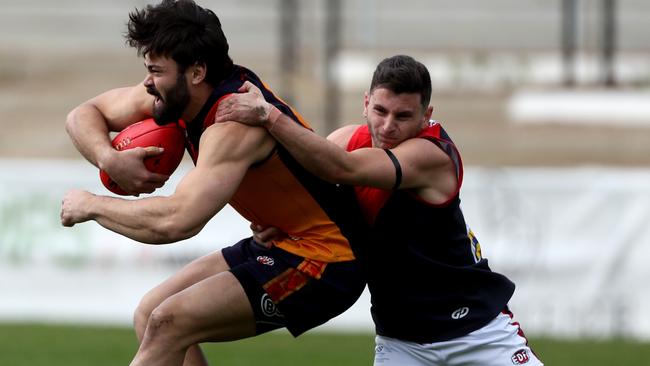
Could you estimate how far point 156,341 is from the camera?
219 inches

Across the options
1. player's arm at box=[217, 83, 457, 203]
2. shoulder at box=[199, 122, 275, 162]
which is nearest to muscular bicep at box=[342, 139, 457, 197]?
player's arm at box=[217, 83, 457, 203]

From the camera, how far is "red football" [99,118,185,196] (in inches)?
227

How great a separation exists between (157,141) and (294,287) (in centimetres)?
94

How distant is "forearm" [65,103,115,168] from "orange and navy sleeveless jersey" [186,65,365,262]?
0.42m

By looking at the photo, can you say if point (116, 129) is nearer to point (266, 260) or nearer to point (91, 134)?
point (91, 134)

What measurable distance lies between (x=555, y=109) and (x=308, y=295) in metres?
15.9

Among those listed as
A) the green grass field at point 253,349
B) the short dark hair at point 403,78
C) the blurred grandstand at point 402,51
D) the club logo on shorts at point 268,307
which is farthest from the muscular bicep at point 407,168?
the blurred grandstand at point 402,51

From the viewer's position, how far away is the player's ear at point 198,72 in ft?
18.2

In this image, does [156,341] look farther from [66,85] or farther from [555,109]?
[66,85]

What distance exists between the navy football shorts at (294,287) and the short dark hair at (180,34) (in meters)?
0.92

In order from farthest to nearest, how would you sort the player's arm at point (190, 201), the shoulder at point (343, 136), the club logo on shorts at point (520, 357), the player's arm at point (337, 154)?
the shoulder at point (343, 136), the club logo on shorts at point (520, 357), the player's arm at point (337, 154), the player's arm at point (190, 201)

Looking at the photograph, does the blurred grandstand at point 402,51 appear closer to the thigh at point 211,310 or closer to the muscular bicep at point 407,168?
the muscular bicep at point 407,168

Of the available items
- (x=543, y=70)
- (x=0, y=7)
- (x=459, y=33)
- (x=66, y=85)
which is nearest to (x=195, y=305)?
(x=543, y=70)

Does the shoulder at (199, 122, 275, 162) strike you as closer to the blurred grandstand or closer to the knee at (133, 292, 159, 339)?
the knee at (133, 292, 159, 339)
